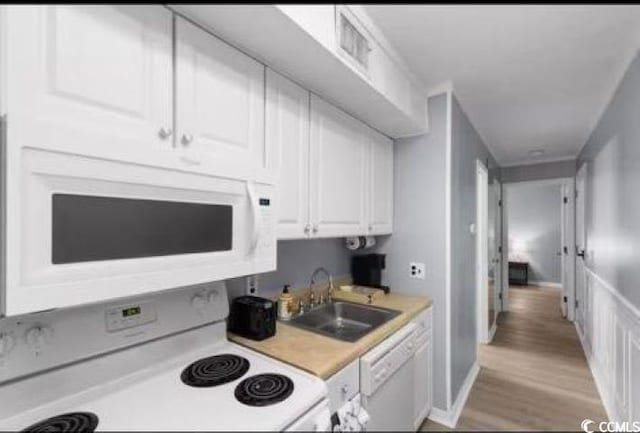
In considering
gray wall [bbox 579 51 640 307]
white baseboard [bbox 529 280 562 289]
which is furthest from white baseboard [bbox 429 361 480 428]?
white baseboard [bbox 529 280 562 289]

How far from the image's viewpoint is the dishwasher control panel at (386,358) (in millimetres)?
1386

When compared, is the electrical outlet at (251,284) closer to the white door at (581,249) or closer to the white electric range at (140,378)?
the white electric range at (140,378)

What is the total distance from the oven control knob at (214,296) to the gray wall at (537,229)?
668 cm

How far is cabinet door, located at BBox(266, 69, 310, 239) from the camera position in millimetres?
1376

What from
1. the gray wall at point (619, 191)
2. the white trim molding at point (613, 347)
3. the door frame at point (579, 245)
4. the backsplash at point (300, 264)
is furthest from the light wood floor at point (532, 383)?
the backsplash at point (300, 264)

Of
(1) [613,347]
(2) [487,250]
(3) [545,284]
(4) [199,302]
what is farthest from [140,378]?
(3) [545,284]

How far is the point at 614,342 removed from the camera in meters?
2.16

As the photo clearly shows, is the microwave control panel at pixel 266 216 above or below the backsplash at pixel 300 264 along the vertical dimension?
above

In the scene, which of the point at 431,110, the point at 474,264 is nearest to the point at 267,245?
the point at 431,110

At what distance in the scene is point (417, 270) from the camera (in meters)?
2.26

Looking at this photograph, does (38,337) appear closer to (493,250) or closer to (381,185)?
(381,185)

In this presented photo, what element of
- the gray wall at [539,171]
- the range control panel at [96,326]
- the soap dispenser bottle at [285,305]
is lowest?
the soap dispenser bottle at [285,305]

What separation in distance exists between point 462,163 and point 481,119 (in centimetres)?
61

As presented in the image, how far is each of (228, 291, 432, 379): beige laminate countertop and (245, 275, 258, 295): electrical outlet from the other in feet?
0.70
